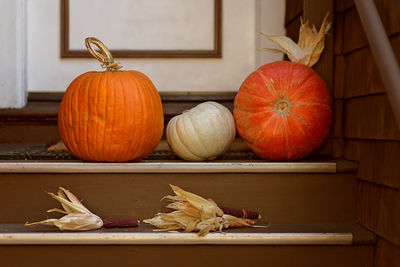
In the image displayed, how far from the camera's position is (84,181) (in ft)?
4.80

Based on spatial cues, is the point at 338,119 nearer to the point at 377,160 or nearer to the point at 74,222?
the point at 377,160

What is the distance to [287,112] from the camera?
1.61 m

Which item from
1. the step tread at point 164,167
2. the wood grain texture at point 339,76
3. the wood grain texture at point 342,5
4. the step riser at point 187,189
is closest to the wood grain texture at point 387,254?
the step riser at point 187,189

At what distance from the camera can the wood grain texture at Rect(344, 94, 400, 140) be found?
1.27 m

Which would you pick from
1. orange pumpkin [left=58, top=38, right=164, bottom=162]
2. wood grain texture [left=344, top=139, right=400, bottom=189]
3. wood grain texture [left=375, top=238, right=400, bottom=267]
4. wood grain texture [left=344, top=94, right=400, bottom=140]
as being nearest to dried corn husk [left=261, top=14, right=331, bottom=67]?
wood grain texture [left=344, top=94, right=400, bottom=140]

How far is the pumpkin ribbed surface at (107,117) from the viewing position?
150cm

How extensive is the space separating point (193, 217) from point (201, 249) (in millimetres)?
103

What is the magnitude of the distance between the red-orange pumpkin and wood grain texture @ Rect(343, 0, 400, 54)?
0.10m

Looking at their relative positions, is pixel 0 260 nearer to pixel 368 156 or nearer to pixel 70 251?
pixel 70 251

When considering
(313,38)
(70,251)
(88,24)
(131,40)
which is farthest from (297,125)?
(88,24)

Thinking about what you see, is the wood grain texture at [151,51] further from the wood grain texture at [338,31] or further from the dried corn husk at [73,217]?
the dried corn husk at [73,217]

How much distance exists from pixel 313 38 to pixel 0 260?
138cm

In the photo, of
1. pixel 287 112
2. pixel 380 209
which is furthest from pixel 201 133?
pixel 380 209

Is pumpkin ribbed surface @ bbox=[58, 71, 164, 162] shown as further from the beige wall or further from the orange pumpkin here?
the beige wall
